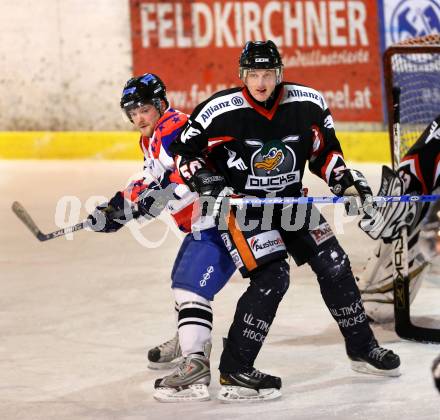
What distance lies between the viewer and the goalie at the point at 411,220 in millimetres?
4211

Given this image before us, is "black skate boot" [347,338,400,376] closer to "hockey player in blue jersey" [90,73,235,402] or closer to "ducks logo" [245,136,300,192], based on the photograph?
"hockey player in blue jersey" [90,73,235,402]

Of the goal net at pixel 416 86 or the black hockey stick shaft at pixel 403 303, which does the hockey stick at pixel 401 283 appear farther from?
the goal net at pixel 416 86

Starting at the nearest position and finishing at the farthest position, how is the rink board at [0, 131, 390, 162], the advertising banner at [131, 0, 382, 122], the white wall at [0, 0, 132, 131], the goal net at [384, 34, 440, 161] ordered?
the goal net at [384, 34, 440, 161] < the advertising banner at [131, 0, 382, 122] < the rink board at [0, 131, 390, 162] < the white wall at [0, 0, 132, 131]

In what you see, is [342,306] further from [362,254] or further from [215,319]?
[362,254]

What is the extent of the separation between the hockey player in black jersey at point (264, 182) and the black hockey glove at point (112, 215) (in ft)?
1.21

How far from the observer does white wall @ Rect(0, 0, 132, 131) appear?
8.54 meters

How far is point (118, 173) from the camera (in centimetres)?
782

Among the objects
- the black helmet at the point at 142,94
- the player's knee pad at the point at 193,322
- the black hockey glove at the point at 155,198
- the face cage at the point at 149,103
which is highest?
the black helmet at the point at 142,94

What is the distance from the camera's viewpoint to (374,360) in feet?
12.8

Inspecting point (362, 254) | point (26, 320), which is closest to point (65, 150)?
point (362, 254)

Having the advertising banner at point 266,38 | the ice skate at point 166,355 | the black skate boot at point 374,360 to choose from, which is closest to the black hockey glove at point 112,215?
the ice skate at point 166,355

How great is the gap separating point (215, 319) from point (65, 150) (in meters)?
3.98

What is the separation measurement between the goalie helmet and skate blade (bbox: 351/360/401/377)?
0.92 m

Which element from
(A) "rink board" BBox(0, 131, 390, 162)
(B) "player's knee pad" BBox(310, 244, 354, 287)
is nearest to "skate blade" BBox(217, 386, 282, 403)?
(B) "player's knee pad" BBox(310, 244, 354, 287)
